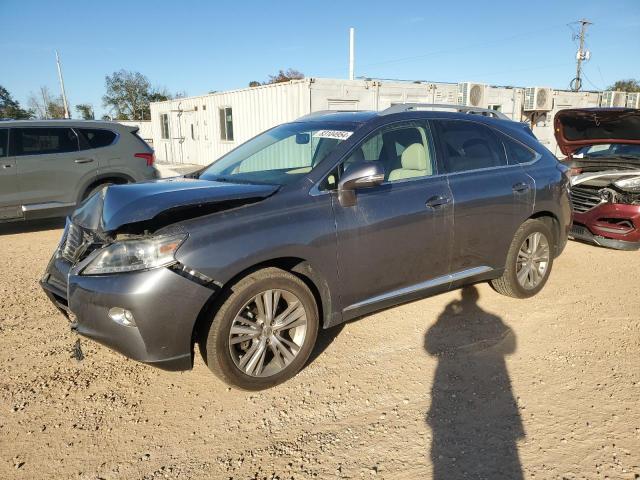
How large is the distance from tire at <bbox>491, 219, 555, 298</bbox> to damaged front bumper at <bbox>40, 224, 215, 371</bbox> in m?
2.95

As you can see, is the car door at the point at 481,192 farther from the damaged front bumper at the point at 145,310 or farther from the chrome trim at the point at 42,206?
the chrome trim at the point at 42,206

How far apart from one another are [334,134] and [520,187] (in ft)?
6.11

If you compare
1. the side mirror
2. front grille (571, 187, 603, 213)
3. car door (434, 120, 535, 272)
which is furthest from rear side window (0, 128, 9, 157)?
front grille (571, 187, 603, 213)

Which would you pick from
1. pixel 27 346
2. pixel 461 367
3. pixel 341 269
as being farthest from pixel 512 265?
pixel 27 346

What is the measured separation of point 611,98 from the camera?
69.6ft

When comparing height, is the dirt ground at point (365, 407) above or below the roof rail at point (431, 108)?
below

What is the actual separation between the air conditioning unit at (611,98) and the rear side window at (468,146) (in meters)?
20.8

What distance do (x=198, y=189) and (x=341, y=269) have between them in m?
1.10

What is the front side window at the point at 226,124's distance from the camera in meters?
16.2

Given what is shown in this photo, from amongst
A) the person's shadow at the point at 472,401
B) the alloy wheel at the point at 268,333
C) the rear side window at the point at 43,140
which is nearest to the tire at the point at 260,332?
the alloy wheel at the point at 268,333

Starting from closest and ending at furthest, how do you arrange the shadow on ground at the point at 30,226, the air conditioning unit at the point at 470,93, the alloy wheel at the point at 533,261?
the alloy wheel at the point at 533,261, the shadow on ground at the point at 30,226, the air conditioning unit at the point at 470,93

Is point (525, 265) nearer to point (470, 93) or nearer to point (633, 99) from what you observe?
point (470, 93)

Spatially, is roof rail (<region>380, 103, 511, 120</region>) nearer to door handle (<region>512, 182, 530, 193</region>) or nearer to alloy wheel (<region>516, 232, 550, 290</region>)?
door handle (<region>512, 182, 530, 193</region>)

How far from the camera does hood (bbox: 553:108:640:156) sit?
6156mm
